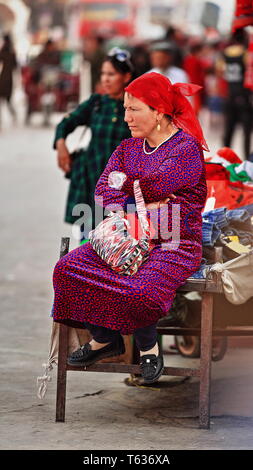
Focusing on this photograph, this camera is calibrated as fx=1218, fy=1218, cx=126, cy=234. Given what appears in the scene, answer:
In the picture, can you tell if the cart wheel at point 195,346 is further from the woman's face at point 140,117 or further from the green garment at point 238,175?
the woman's face at point 140,117

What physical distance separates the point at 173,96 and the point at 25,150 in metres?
15.0

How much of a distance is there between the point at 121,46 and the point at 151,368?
52.6ft

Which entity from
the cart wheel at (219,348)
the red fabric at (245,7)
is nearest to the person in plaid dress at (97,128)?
the red fabric at (245,7)

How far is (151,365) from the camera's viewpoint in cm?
524

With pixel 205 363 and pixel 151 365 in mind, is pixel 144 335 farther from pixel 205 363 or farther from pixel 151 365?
pixel 205 363

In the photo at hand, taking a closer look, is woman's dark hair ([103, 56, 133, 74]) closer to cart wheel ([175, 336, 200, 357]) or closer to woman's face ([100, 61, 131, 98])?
woman's face ([100, 61, 131, 98])

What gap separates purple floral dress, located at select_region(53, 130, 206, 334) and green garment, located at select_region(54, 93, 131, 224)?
5.78ft

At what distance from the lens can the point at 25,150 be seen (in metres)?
20.4

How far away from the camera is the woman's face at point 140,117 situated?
5.43 m

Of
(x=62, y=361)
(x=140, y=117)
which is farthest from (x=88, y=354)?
(x=140, y=117)

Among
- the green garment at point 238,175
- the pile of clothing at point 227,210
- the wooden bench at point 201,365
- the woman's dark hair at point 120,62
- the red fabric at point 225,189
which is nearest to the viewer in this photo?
the wooden bench at point 201,365

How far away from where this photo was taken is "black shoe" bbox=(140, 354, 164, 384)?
17.1ft
